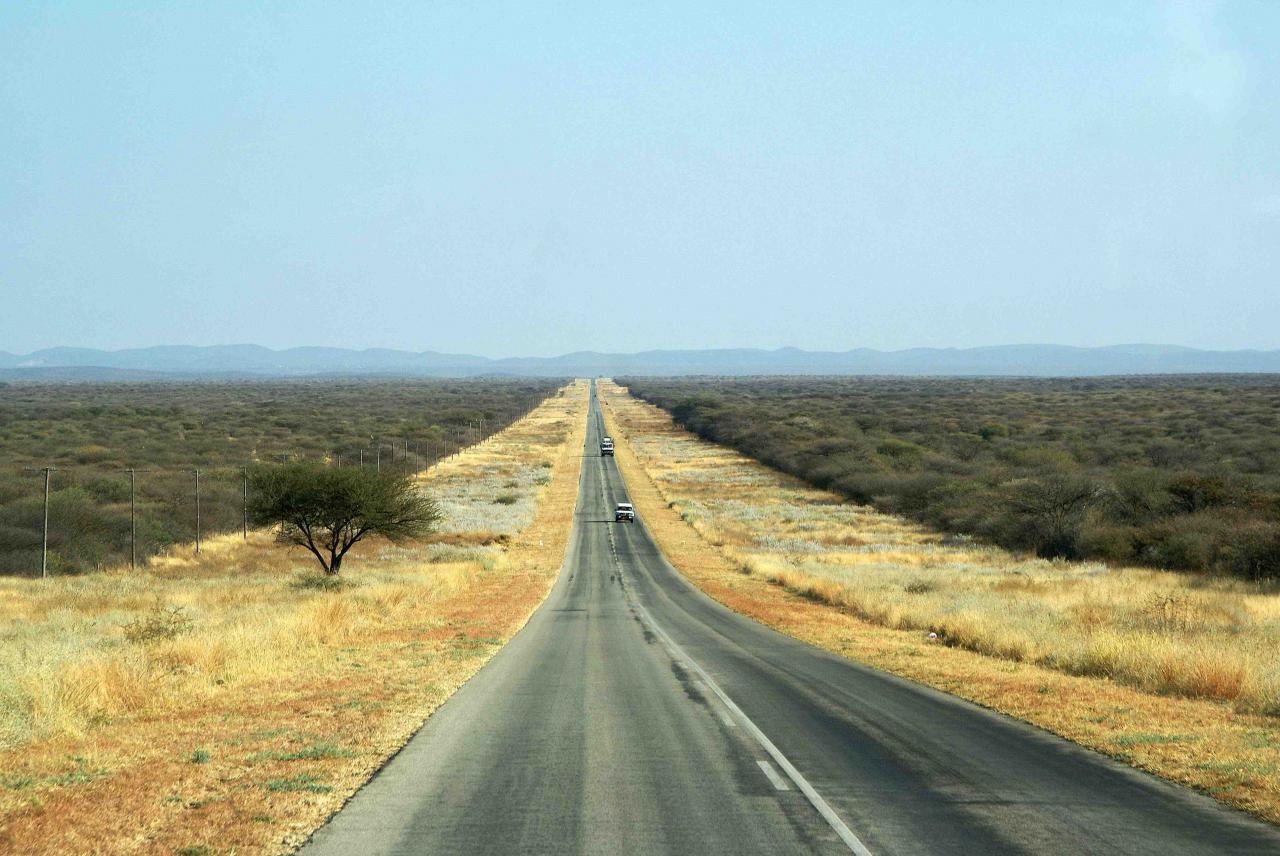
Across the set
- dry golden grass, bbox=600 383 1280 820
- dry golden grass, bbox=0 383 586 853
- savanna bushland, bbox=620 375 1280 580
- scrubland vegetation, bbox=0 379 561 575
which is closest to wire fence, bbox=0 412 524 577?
scrubland vegetation, bbox=0 379 561 575

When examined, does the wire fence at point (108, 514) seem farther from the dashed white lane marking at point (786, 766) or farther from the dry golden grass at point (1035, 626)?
the dashed white lane marking at point (786, 766)

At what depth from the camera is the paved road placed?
7.83 meters

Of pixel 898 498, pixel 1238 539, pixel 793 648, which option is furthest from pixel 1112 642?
pixel 898 498

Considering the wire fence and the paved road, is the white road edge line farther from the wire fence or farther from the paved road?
the wire fence

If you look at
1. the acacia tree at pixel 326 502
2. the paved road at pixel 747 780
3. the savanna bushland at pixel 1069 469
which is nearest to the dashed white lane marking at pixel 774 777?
the paved road at pixel 747 780

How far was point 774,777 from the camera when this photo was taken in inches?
389

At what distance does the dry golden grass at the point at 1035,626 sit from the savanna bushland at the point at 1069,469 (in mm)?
2924

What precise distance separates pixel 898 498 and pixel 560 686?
200 ft

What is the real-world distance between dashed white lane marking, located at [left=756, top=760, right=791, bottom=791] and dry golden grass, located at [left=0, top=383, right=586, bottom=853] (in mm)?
3741

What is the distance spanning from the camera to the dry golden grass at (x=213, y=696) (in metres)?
8.27

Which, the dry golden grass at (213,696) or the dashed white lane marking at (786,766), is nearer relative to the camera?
the dashed white lane marking at (786,766)

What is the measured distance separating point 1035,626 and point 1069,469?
49931 millimetres

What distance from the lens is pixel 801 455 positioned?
100 meters

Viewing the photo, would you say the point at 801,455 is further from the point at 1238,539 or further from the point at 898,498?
the point at 1238,539
